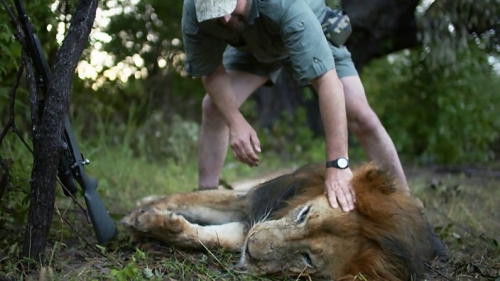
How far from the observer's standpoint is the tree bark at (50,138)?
273 centimetres

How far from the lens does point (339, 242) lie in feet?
9.84

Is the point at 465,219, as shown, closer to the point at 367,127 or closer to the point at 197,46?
the point at 367,127

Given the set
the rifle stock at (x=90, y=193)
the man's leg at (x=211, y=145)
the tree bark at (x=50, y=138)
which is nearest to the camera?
the tree bark at (x=50, y=138)

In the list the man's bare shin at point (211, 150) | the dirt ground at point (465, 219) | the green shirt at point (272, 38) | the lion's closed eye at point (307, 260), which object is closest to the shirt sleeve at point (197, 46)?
the green shirt at point (272, 38)

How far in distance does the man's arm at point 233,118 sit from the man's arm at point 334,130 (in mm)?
428

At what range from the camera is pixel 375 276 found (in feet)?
9.65

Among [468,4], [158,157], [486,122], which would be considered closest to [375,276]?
[468,4]

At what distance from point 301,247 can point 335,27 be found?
61.5 inches

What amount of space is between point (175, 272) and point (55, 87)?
3.19ft

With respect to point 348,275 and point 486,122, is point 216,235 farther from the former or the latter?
point 486,122

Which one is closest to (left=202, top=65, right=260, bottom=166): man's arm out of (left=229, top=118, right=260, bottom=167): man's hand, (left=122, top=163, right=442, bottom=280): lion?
(left=229, top=118, right=260, bottom=167): man's hand

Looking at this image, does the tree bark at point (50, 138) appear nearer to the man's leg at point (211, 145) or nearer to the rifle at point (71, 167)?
the rifle at point (71, 167)

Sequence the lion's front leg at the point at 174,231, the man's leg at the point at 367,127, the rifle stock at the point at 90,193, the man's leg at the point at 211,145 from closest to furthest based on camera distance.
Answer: the rifle stock at the point at 90,193
the lion's front leg at the point at 174,231
the man's leg at the point at 367,127
the man's leg at the point at 211,145

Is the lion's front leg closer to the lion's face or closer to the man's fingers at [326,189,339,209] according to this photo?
the lion's face
